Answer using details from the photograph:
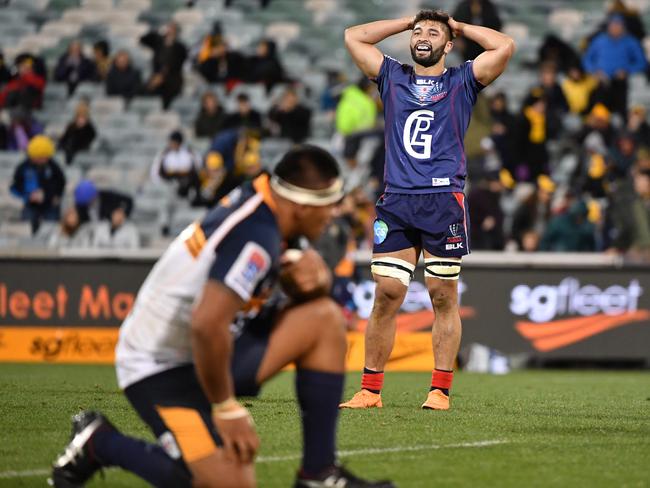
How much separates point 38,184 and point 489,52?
478 inches

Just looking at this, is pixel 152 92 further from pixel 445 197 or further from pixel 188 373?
pixel 188 373

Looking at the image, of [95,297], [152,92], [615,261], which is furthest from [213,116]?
[615,261]

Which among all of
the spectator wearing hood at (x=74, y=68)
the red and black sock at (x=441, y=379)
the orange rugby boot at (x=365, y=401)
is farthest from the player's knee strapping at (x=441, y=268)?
the spectator wearing hood at (x=74, y=68)

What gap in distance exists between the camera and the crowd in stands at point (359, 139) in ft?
59.5

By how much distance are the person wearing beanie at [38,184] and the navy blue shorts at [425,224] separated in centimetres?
1167

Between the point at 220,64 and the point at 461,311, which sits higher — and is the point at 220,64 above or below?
above

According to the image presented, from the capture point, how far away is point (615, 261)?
16.6 m

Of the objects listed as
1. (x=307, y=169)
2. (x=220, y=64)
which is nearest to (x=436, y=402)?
Result: (x=307, y=169)

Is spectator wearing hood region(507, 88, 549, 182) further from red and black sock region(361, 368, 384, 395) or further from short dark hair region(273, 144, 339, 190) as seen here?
short dark hair region(273, 144, 339, 190)

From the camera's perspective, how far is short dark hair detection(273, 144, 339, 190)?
17.0ft

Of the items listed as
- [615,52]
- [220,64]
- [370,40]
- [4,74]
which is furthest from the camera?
[4,74]

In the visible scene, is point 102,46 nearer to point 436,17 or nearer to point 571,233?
point 571,233

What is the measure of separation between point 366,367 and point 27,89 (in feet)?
50.7

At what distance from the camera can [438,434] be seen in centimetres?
765
